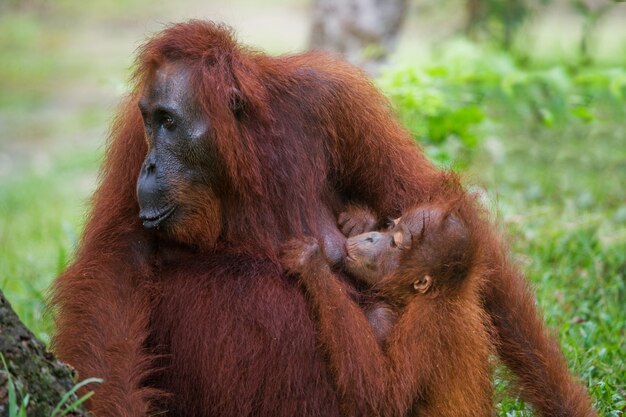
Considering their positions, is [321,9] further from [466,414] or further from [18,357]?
[18,357]

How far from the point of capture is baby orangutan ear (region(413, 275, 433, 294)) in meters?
3.51

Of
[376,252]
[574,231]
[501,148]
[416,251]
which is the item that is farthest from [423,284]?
[501,148]

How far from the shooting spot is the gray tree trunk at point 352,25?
8734mm

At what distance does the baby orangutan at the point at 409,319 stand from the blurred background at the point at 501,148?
614mm

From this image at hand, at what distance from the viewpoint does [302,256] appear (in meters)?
3.48

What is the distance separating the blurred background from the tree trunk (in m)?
1.19

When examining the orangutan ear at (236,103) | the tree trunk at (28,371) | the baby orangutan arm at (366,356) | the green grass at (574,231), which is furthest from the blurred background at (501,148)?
the tree trunk at (28,371)

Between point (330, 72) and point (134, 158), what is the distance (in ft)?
2.98

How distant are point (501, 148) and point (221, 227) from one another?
568 centimetres

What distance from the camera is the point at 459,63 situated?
299 inches

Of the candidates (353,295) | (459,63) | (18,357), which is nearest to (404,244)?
(353,295)

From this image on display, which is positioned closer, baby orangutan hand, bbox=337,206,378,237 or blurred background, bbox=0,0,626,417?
baby orangutan hand, bbox=337,206,378,237

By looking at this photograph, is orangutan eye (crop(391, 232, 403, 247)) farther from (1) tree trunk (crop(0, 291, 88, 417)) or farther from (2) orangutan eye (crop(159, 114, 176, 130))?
(1) tree trunk (crop(0, 291, 88, 417))

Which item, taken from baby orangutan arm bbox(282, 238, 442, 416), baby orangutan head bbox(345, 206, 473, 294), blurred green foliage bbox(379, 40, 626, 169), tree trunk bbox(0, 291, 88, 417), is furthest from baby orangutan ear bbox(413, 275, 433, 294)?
blurred green foliage bbox(379, 40, 626, 169)
